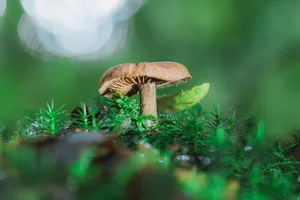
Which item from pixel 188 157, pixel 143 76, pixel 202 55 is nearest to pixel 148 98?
pixel 143 76

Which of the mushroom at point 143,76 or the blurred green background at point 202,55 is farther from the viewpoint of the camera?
the blurred green background at point 202,55

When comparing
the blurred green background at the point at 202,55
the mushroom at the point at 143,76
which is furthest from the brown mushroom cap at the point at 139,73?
the blurred green background at the point at 202,55

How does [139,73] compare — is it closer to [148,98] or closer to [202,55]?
[148,98]

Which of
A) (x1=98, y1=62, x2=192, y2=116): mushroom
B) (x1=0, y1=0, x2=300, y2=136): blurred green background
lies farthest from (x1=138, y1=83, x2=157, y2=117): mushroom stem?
(x1=0, y1=0, x2=300, y2=136): blurred green background

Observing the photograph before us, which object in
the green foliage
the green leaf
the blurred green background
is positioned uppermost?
the blurred green background

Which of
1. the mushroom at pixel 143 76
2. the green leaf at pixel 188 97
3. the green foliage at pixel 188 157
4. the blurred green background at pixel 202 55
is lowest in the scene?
the green foliage at pixel 188 157

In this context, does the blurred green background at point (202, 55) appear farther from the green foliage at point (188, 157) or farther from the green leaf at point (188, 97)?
the green foliage at point (188, 157)

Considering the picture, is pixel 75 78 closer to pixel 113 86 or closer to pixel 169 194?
pixel 113 86

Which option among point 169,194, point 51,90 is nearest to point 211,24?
point 51,90

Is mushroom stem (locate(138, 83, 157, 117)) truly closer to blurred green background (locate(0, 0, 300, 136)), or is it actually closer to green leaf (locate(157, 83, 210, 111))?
green leaf (locate(157, 83, 210, 111))

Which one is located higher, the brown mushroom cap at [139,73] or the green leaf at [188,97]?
the brown mushroom cap at [139,73]
